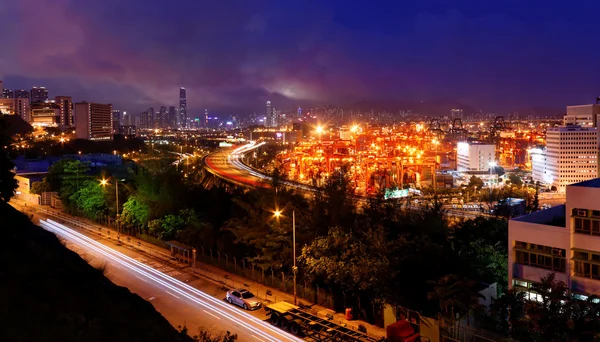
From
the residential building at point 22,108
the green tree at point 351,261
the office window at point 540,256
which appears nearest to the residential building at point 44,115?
the residential building at point 22,108

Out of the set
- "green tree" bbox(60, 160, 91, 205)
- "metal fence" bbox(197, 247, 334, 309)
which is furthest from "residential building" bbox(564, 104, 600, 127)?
"metal fence" bbox(197, 247, 334, 309)

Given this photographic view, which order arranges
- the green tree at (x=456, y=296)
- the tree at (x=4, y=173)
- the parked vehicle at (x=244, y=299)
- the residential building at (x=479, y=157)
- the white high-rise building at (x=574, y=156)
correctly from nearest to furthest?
the green tree at (x=456, y=296), the tree at (x=4, y=173), the parked vehicle at (x=244, y=299), the white high-rise building at (x=574, y=156), the residential building at (x=479, y=157)

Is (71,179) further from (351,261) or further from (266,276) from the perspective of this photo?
(351,261)

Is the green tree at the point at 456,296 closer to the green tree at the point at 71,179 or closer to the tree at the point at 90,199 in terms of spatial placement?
the tree at the point at 90,199

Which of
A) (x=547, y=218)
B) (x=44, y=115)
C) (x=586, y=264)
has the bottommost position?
(x=586, y=264)

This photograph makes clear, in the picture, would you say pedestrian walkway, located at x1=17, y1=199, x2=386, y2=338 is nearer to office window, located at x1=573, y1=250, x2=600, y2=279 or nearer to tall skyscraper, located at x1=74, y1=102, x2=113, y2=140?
office window, located at x1=573, y1=250, x2=600, y2=279

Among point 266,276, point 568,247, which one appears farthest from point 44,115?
point 568,247

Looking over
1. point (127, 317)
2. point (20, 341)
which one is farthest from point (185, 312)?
point (20, 341)
